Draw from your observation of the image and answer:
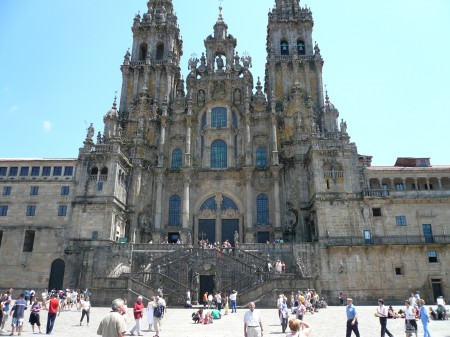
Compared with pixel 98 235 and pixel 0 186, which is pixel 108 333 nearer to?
pixel 98 235

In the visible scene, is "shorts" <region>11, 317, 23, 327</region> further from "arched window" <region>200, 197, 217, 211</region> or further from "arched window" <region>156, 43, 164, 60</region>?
"arched window" <region>156, 43, 164, 60</region>

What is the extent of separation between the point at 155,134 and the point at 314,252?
24519 millimetres

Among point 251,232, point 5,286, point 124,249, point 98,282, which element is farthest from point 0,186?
point 251,232

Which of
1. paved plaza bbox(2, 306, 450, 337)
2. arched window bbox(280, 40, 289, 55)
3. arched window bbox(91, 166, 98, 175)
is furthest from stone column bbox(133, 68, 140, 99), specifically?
paved plaza bbox(2, 306, 450, 337)

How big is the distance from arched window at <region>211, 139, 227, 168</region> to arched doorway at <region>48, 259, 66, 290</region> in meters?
20.2

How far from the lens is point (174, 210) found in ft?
152

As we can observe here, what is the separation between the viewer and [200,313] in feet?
68.9

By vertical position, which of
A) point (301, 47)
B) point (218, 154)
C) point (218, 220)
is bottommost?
point (218, 220)

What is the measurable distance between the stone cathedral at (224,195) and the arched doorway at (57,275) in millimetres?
132

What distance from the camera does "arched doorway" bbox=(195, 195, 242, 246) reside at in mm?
45094

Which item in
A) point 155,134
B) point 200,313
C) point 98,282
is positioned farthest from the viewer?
point 155,134

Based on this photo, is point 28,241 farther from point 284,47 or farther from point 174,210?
point 284,47

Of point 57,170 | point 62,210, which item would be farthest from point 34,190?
point 62,210

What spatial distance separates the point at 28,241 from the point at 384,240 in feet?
120
